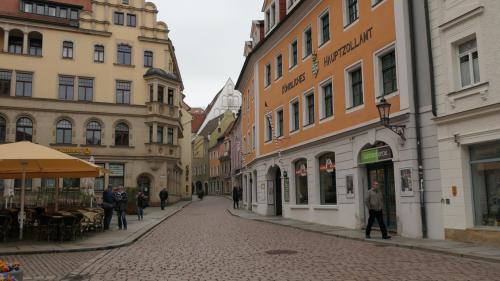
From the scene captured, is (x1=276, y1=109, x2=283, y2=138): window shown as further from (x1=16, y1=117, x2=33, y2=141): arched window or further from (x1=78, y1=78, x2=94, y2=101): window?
(x1=16, y1=117, x2=33, y2=141): arched window

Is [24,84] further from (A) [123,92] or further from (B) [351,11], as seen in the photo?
(B) [351,11]

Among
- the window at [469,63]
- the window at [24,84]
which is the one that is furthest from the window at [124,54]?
the window at [469,63]

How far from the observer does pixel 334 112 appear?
21312 mm

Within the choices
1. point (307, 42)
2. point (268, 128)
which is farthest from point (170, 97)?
point (307, 42)

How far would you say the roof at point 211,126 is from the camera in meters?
92.9

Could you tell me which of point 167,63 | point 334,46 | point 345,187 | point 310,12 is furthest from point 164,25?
point 345,187

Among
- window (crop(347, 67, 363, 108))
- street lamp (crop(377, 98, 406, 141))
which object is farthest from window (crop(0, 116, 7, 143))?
street lamp (crop(377, 98, 406, 141))

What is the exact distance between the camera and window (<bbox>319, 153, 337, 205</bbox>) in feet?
70.6

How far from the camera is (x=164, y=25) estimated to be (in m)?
45.1

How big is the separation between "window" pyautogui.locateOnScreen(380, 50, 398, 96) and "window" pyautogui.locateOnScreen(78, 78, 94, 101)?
30152 millimetres

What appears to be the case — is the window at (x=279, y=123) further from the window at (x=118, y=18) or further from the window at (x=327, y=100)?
the window at (x=118, y=18)

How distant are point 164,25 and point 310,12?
24.0m

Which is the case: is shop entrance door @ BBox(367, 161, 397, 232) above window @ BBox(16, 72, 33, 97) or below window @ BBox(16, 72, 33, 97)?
below

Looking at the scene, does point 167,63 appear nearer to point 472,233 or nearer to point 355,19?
point 355,19
